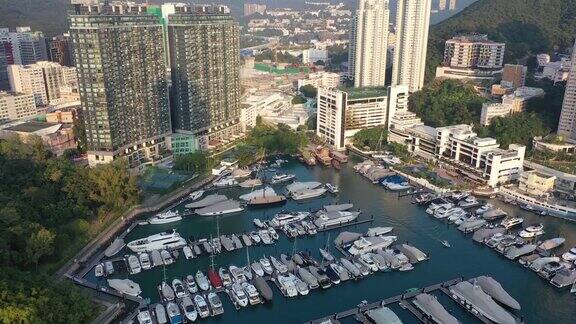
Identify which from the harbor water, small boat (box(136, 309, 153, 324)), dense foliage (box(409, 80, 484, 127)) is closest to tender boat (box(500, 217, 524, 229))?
the harbor water

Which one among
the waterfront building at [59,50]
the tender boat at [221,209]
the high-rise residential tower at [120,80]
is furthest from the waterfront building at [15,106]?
the tender boat at [221,209]

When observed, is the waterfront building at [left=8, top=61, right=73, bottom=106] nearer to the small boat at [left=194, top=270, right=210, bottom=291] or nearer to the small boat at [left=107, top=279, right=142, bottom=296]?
the small boat at [left=107, top=279, right=142, bottom=296]

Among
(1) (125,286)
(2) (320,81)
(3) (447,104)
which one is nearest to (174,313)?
(1) (125,286)

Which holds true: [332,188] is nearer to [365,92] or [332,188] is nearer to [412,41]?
[365,92]

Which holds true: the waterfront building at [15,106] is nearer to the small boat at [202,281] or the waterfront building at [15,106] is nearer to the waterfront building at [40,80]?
the waterfront building at [40,80]

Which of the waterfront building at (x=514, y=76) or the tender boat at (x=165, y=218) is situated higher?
the waterfront building at (x=514, y=76)
